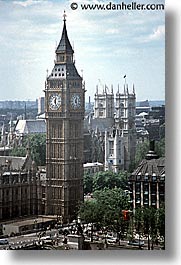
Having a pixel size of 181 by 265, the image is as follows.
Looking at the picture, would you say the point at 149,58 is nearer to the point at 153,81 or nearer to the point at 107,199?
the point at 153,81

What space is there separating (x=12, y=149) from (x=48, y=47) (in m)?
0.56

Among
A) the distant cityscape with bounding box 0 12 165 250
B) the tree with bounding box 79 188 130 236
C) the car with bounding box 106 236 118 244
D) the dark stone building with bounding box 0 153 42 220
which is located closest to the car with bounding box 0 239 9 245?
the distant cityscape with bounding box 0 12 165 250

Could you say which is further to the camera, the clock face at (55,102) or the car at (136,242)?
the clock face at (55,102)

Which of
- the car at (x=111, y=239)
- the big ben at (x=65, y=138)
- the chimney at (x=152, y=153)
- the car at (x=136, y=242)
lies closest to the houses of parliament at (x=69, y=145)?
the big ben at (x=65, y=138)

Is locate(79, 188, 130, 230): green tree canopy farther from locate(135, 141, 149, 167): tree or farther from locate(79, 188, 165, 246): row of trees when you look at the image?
locate(135, 141, 149, 167): tree

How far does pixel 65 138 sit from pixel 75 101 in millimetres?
202

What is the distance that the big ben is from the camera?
3518mm

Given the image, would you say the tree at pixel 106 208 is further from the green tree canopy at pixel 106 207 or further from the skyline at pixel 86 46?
the skyline at pixel 86 46

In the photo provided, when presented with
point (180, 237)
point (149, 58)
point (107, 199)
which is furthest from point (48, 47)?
point (180, 237)

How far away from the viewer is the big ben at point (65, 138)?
3518 mm

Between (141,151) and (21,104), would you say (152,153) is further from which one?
(21,104)

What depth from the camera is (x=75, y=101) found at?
3.54 metres

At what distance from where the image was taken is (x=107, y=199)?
3498 mm

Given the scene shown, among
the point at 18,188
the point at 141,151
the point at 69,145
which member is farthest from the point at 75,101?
the point at 18,188
